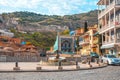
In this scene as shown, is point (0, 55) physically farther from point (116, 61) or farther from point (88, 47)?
point (88, 47)

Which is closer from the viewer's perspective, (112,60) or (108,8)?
(112,60)

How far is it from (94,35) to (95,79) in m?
49.5

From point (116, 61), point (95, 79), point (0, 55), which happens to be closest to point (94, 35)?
point (0, 55)

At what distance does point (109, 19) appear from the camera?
52.6 m

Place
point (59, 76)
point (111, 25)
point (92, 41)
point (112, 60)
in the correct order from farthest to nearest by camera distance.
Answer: point (92, 41), point (111, 25), point (112, 60), point (59, 76)

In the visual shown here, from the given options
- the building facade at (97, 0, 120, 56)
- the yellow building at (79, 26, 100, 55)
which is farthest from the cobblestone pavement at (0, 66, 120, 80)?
the yellow building at (79, 26, 100, 55)

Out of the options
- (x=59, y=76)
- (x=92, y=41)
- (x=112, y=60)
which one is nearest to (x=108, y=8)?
(x=92, y=41)

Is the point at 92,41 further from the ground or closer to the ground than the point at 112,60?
further from the ground

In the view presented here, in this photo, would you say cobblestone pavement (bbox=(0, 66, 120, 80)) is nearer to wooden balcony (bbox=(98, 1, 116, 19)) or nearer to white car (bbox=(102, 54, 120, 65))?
white car (bbox=(102, 54, 120, 65))

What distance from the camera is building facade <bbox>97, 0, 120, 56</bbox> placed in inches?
1847

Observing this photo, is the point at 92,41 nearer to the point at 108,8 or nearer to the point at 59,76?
the point at 108,8

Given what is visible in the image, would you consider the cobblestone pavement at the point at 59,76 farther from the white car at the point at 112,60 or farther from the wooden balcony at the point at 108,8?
the wooden balcony at the point at 108,8

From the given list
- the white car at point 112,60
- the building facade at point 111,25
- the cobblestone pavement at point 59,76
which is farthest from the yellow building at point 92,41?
the cobblestone pavement at point 59,76

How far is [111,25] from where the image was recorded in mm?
49031
